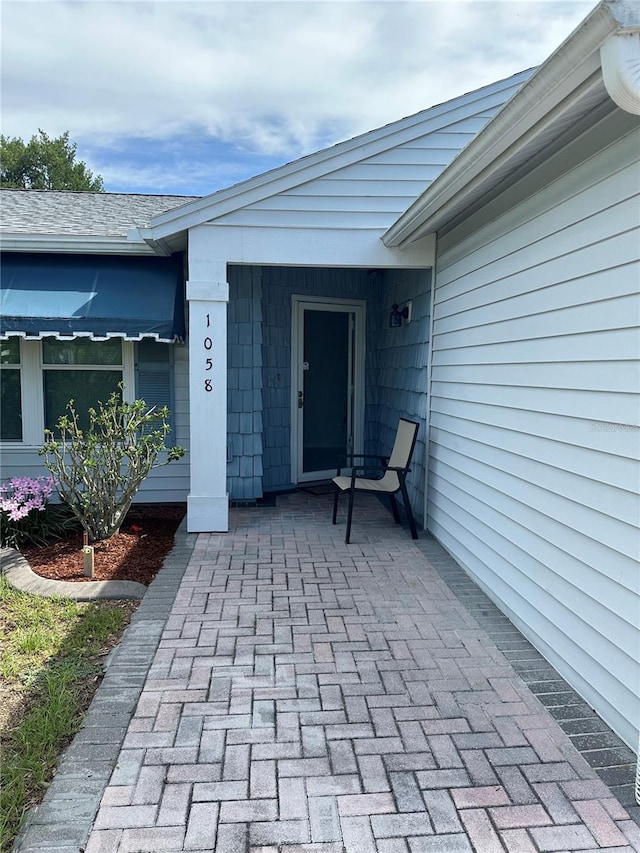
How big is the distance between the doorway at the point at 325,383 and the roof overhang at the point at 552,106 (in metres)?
3.19

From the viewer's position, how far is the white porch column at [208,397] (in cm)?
521

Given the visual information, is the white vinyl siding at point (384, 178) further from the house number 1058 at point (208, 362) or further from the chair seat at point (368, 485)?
the chair seat at point (368, 485)

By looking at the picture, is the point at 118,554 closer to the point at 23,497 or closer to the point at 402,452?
the point at 23,497

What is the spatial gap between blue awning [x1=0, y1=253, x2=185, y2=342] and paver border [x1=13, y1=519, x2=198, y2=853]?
2.92 meters

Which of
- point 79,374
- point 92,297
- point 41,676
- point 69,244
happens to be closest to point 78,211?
point 69,244

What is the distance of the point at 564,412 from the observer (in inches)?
114

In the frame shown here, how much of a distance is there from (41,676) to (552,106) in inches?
140

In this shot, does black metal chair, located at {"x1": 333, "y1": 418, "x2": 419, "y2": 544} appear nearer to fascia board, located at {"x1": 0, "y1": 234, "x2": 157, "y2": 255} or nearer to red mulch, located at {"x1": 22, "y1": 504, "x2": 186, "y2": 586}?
red mulch, located at {"x1": 22, "y1": 504, "x2": 186, "y2": 586}

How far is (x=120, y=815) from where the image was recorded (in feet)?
6.49

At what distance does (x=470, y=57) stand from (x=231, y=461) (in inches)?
175

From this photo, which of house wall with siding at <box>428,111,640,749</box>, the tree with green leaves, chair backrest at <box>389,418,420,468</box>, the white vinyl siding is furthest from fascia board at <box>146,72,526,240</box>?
the tree with green leaves

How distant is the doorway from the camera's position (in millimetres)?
7363

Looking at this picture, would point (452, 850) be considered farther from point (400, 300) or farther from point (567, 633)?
point (400, 300)

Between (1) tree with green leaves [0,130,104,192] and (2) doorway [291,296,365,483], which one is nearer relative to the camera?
(2) doorway [291,296,365,483]
